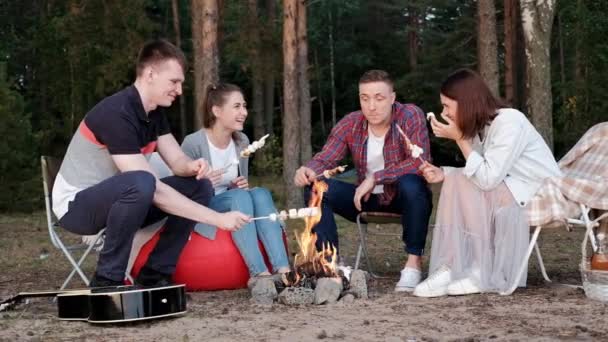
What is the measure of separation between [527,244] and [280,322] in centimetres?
148

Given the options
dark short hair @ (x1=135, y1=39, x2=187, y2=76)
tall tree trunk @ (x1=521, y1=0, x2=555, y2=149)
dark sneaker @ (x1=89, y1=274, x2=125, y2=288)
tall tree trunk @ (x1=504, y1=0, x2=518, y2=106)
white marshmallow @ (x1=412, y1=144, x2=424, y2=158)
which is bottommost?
dark sneaker @ (x1=89, y1=274, x2=125, y2=288)

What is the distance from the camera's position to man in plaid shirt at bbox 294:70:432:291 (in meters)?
5.04

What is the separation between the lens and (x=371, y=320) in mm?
4078

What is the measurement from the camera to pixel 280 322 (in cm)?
411

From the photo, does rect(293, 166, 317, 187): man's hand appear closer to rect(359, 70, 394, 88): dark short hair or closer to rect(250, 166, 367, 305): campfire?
rect(250, 166, 367, 305): campfire

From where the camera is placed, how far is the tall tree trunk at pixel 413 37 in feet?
90.2

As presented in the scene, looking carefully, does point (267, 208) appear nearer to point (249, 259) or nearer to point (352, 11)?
point (249, 259)

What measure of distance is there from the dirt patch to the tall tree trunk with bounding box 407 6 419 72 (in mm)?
22344

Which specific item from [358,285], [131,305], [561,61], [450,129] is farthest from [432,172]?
[561,61]

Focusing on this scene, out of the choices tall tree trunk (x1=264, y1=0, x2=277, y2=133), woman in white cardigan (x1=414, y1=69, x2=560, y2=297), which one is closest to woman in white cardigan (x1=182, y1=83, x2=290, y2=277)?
woman in white cardigan (x1=414, y1=69, x2=560, y2=297)

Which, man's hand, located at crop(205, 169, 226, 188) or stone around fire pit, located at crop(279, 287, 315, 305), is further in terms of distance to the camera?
man's hand, located at crop(205, 169, 226, 188)

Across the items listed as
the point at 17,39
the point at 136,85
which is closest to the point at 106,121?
the point at 136,85

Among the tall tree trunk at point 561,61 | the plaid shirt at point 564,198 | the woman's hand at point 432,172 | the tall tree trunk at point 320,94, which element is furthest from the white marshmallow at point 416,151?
the tall tree trunk at point 320,94

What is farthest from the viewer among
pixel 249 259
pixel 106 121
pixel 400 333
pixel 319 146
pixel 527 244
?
pixel 319 146
